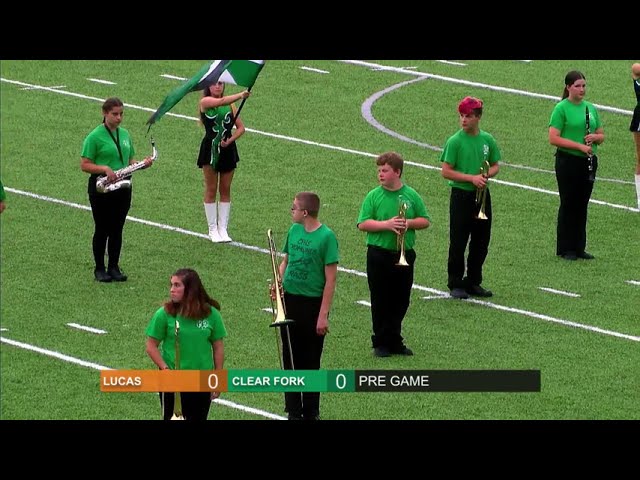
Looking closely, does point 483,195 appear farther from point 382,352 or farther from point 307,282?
point 307,282

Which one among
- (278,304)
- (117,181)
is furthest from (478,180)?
(278,304)

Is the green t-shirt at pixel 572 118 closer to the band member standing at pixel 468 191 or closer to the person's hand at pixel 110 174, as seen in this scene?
the band member standing at pixel 468 191

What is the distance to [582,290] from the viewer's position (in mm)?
17484

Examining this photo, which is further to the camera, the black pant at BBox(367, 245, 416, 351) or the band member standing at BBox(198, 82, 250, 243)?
the band member standing at BBox(198, 82, 250, 243)

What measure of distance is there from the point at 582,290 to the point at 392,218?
3.19 meters

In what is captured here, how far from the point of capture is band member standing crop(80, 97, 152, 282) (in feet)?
57.4

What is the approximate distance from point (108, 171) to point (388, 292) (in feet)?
11.9

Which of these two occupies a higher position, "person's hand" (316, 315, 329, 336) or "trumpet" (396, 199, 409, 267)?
"trumpet" (396, 199, 409, 267)

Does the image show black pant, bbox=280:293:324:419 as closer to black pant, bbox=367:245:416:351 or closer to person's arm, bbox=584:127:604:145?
black pant, bbox=367:245:416:351

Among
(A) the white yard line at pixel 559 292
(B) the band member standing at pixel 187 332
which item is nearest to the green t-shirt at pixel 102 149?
(A) the white yard line at pixel 559 292

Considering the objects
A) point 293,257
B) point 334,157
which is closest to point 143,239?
point 334,157

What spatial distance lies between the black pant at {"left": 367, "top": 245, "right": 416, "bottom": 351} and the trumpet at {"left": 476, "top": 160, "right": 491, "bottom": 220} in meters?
A: 1.91

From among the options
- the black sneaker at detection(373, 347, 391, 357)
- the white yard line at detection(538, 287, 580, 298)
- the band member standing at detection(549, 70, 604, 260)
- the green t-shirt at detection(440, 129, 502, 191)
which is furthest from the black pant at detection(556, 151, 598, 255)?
the black sneaker at detection(373, 347, 391, 357)

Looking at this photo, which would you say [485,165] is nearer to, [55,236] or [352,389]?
[352,389]
